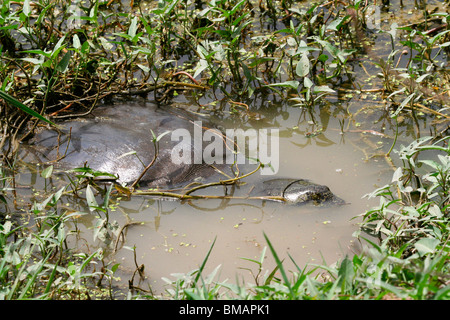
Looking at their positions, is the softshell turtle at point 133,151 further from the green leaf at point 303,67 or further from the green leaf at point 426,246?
the green leaf at point 426,246

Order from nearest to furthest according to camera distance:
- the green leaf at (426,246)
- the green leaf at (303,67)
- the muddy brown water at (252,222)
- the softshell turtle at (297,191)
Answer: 1. the green leaf at (426,246)
2. the muddy brown water at (252,222)
3. the softshell turtle at (297,191)
4. the green leaf at (303,67)

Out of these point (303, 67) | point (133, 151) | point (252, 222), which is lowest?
point (252, 222)

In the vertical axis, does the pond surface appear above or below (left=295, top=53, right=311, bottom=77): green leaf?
below

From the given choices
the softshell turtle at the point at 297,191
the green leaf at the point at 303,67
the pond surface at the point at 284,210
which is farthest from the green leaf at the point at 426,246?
the green leaf at the point at 303,67

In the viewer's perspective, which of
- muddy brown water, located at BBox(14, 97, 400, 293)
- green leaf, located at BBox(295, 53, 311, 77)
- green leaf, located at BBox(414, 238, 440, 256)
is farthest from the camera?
green leaf, located at BBox(295, 53, 311, 77)

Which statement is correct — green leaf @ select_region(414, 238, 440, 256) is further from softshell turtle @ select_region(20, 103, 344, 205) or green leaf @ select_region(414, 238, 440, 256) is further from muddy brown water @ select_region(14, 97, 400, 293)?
softshell turtle @ select_region(20, 103, 344, 205)

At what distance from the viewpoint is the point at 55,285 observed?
2.23 m

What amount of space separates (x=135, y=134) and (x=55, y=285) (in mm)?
1550

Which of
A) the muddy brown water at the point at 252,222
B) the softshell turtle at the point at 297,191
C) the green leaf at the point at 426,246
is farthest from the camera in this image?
the softshell turtle at the point at 297,191

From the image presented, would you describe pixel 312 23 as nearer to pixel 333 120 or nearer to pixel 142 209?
pixel 333 120

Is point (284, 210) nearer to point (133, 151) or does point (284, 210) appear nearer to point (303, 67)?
point (133, 151)

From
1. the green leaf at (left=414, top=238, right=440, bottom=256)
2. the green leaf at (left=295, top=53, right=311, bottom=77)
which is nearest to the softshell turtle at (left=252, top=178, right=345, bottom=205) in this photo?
the green leaf at (left=295, top=53, right=311, bottom=77)

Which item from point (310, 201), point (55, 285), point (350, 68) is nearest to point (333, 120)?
point (350, 68)

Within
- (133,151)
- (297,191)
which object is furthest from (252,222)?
(133,151)
